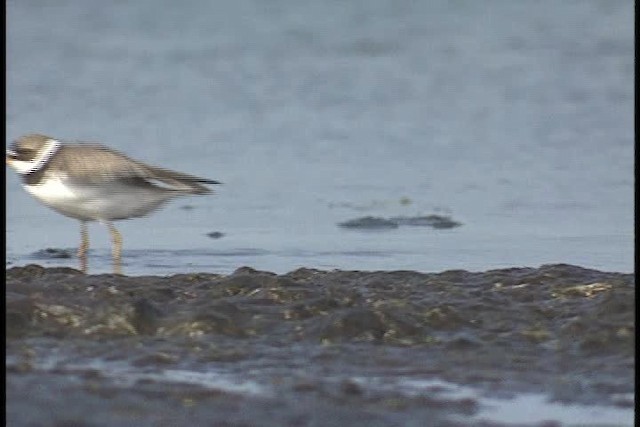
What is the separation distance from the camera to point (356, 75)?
12.8m

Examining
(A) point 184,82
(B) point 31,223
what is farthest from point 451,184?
(A) point 184,82

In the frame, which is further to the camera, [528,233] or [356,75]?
[356,75]

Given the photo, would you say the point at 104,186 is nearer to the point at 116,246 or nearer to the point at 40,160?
the point at 116,246

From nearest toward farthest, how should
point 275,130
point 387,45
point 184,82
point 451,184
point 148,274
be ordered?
point 148,274, point 451,184, point 275,130, point 184,82, point 387,45

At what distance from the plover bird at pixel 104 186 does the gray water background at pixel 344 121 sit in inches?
10.6

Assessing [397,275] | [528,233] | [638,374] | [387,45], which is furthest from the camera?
[387,45]

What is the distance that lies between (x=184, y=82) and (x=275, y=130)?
6.11ft

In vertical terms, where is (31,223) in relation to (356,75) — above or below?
below

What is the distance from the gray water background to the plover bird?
27 centimetres

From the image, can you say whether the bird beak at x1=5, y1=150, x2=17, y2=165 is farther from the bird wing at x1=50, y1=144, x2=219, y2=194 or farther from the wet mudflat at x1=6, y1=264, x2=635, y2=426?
the wet mudflat at x1=6, y1=264, x2=635, y2=426

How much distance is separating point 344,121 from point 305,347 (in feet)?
20.4

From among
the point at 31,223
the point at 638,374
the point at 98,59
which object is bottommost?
the point at 638,374

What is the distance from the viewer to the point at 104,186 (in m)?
7.98

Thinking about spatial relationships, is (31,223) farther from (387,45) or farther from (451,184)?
(387,45)
